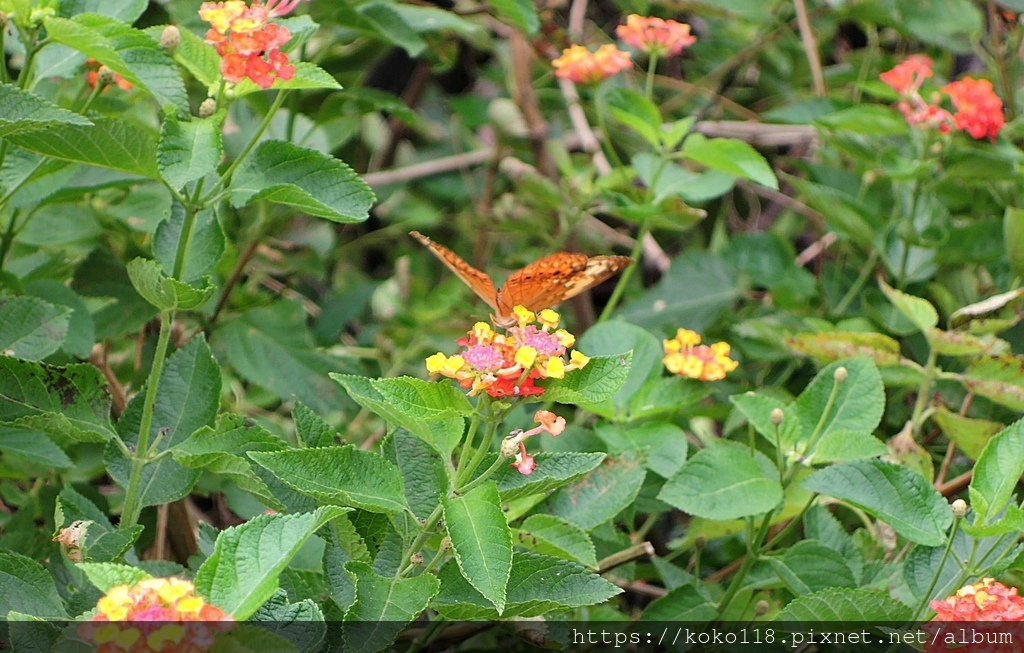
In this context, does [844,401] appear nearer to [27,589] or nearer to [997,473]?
[997,473]

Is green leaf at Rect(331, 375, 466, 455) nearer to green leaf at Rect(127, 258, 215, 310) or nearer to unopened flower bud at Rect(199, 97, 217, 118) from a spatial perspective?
green leaf at Rect(127, 258, 215, 310)

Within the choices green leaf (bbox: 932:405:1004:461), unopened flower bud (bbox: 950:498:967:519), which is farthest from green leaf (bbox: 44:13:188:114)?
green leaf (bbox: 932:405:1004:461)

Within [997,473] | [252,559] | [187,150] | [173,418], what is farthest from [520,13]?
[252,559]

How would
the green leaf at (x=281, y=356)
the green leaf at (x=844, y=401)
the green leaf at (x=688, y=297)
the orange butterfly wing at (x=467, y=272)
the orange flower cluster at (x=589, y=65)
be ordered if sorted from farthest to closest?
the green leaf at (x=688, y=297), the orange flower cluster at (x=589, y=65), the green leaf at (x=281, y=356), the green leaf at (x=844, y=401), the orange butterfly wing at (x=467, y=272)

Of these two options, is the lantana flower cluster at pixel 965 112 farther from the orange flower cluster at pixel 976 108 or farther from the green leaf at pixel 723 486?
the green leaf at pixel 723 486

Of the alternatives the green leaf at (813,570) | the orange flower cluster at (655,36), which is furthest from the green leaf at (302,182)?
the orange flower cluster at (655,36)
